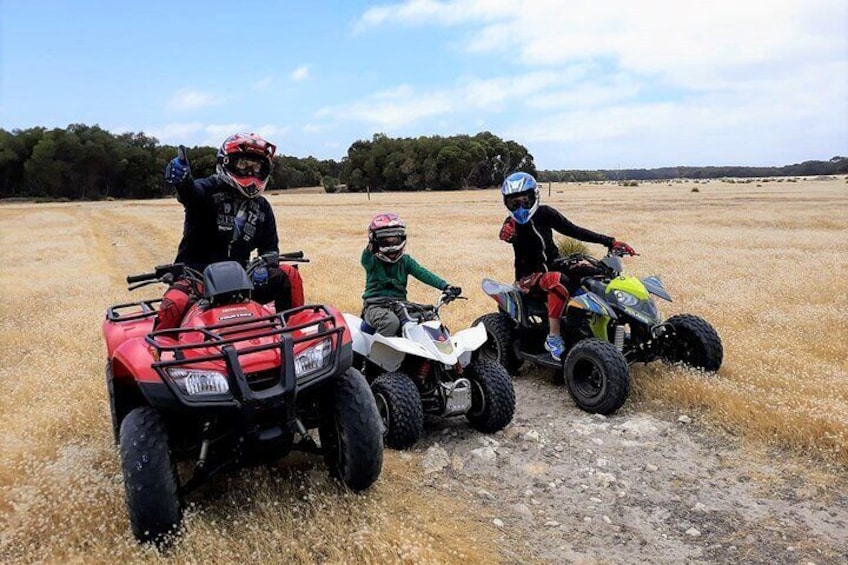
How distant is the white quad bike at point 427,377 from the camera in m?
5.57

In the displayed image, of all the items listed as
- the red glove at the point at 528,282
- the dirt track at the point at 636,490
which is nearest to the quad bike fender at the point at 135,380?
the dirt track at the point at 636,490

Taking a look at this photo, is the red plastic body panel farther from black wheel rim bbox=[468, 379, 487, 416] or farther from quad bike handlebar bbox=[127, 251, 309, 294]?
black wheel rim bbox=[468, 379, 487, 416]

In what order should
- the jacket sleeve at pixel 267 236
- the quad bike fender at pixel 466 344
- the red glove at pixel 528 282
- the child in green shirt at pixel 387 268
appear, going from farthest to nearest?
the red glove at pixel 528 282
the child in green shirt at pixel 387 268
the quad bike fender at pixel 466 344
the jacket sleeve at pixel 267 236

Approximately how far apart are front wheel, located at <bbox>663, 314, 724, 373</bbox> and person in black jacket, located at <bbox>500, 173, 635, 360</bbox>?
3.16ft

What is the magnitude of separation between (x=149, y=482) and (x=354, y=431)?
121 cm

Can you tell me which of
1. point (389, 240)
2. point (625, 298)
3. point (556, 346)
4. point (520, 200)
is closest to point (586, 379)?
point (556, 346)

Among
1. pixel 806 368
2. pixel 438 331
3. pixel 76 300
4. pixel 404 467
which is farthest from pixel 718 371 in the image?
pixel 76 300

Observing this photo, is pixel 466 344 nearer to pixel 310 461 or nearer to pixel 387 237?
pixel 387 237

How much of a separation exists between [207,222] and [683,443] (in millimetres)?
4413

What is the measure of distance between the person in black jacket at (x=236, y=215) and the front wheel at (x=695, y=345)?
13.6 feet

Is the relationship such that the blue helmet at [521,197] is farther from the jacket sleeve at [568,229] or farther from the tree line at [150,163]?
the tree line at [150,163]

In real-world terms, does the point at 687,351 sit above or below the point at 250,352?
below

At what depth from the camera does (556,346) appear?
23.8ft

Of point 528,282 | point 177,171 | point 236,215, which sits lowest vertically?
point 528,282
